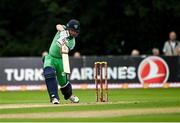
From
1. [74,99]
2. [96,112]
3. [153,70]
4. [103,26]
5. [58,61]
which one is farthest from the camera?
[103,26]

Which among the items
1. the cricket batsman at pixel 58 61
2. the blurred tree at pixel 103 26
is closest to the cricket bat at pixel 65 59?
the cricket batsman at pixel 58 61

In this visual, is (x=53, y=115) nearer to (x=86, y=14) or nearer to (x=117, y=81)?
(x=117, y=81)

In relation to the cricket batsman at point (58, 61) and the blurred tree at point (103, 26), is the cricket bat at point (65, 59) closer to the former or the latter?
the cricket batsman at point (58, 61)

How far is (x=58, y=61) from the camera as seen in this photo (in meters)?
19.5

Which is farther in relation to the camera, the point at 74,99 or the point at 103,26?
the point at 103,26

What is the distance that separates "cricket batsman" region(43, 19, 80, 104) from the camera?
19203 millimetres

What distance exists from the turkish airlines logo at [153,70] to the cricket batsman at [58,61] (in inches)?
451

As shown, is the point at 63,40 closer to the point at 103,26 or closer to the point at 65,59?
the point at 65,59

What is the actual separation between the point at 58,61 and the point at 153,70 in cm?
1180

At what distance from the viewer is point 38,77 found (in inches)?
1204

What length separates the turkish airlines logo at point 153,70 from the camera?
101 ft

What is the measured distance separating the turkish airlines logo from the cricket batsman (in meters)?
11.5

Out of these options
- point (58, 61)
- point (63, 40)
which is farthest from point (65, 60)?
point (58, 61)

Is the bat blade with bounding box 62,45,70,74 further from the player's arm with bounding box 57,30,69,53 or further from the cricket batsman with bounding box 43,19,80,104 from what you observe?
the cricket batsman with bounding box 43,19,80,104
